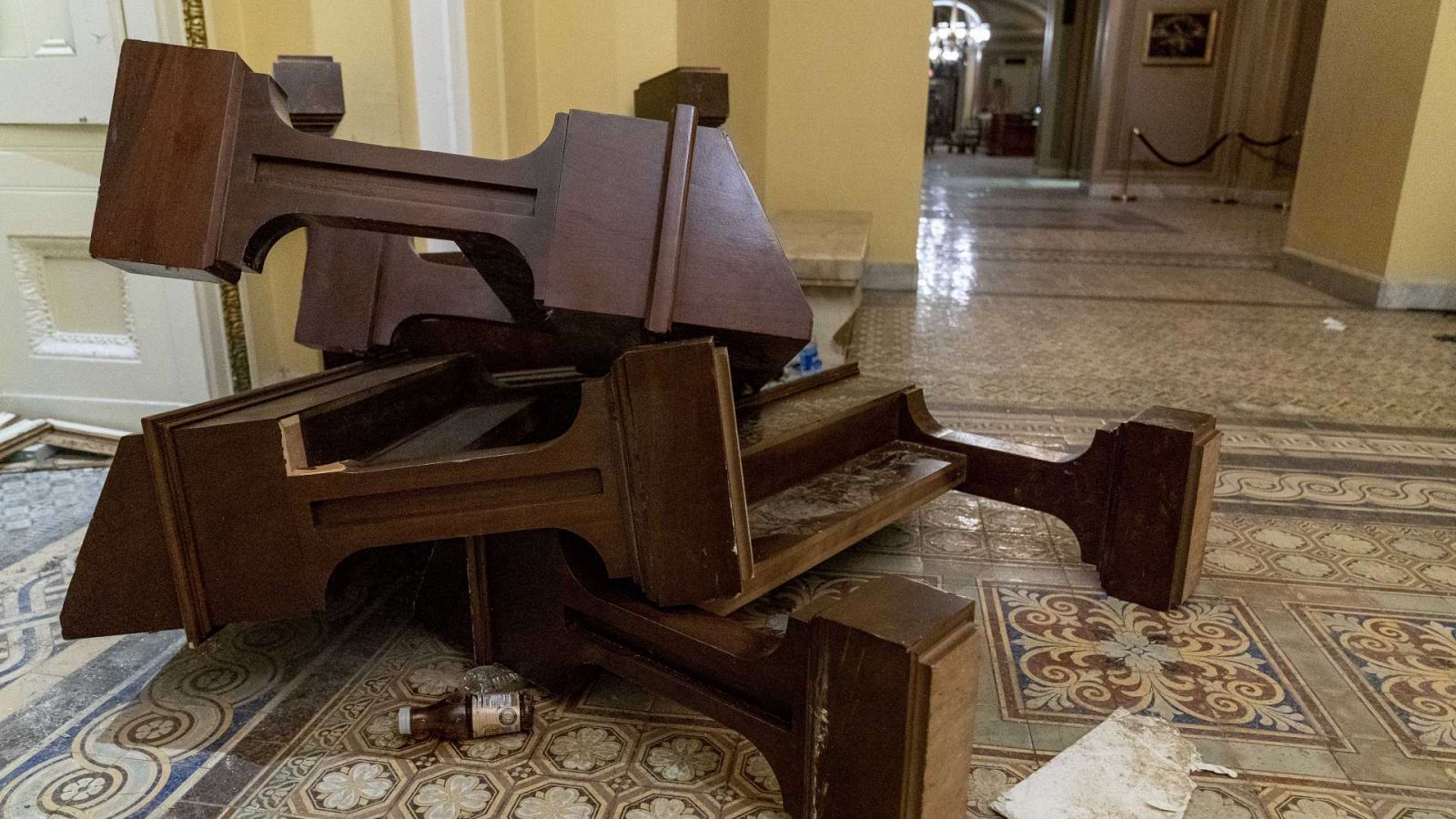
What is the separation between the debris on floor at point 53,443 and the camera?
236 cm

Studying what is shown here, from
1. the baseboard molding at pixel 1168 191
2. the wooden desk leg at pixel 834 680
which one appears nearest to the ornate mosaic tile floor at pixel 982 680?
Answer: the wooden desk leg at pixel 834 680

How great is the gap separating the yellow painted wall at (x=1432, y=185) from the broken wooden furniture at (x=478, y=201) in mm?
4740

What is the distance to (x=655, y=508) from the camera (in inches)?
43.6

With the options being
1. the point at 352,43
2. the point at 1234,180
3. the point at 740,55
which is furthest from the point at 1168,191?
the point at 352,43

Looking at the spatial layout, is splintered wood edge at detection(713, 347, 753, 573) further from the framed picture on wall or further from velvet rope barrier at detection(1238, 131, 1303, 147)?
the framed picture on wall

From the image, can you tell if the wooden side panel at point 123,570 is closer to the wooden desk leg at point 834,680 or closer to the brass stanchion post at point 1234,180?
the wooden desk leg at point 834,680

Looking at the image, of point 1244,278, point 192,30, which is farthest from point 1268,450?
point 1244,278

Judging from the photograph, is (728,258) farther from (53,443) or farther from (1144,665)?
(53,443)

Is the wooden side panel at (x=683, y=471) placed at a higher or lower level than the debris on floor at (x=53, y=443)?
higher

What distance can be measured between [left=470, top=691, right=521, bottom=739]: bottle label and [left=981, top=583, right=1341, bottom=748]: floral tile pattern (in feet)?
2.21

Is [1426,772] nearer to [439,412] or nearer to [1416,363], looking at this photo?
[439,412]

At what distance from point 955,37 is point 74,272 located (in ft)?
78.2

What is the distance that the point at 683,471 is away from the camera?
1.08 metres

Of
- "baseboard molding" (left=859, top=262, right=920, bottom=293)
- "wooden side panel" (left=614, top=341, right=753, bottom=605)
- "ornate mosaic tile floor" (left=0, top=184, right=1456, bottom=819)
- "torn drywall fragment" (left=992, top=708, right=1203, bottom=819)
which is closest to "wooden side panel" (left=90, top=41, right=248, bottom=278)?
"wooden side panel" (left=614, top=341, right=753, bottom=605)
